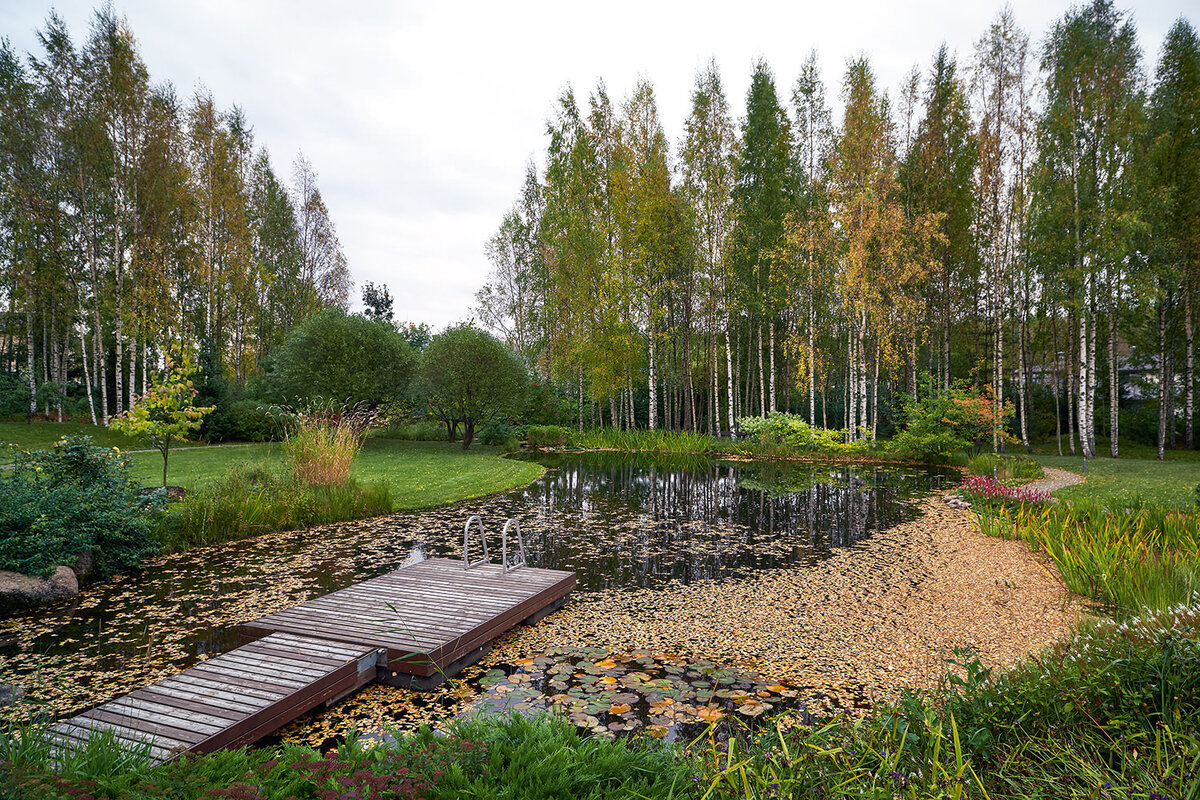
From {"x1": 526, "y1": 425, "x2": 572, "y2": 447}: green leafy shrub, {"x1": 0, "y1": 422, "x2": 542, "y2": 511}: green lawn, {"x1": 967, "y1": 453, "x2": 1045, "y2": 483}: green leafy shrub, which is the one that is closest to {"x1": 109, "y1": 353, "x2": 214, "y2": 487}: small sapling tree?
{"x1": 0, "y1": 422, "x2": 542, "y2": 511}: green lawn

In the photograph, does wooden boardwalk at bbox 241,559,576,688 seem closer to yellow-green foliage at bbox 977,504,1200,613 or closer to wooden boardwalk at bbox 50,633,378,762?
wooden boardwalk at bbox 50,633,378,762

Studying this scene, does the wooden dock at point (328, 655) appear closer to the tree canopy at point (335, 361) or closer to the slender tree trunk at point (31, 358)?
the tree canopy at point (335, 361)

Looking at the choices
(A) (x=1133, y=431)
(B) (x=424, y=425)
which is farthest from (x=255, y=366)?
(A) (x=1133, y=431)

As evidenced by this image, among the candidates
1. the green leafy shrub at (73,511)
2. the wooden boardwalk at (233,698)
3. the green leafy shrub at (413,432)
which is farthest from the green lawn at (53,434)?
the wooden boardwalk at (233,698)

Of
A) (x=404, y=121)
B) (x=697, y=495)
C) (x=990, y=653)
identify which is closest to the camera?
(x=990, y=653)

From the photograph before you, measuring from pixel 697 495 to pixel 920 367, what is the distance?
1770 cm

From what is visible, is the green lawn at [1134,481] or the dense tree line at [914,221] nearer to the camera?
the green lawn at [1134,481]

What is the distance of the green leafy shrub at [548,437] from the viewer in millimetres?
20234

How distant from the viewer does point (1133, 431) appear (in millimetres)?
18406

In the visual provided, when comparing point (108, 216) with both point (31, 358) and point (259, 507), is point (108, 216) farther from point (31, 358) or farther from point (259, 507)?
point (259, 507)

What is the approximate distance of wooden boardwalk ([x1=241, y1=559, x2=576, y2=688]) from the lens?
3588 millimetres

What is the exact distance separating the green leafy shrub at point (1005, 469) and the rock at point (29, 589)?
1338 cm

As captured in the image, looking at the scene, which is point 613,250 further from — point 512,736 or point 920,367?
point 512,736

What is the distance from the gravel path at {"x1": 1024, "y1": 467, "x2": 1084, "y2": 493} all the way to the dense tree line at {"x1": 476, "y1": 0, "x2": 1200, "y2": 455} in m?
3.59
